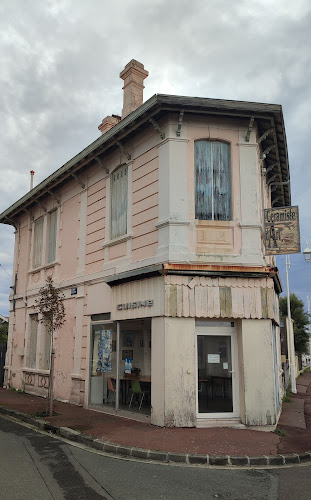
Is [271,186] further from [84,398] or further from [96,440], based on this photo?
[96,440]

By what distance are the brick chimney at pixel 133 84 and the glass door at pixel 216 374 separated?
8.14m

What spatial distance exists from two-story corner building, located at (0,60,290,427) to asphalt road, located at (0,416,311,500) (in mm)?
2593

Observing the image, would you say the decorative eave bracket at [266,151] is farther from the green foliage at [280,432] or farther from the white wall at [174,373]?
the green foliage at [280,432]

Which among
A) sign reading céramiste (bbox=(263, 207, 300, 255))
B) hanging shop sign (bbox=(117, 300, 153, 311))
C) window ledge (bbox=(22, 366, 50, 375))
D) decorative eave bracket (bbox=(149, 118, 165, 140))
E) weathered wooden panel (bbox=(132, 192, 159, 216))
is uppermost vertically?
decorative eave bracket (bbox=(149, 118, 165, 140))

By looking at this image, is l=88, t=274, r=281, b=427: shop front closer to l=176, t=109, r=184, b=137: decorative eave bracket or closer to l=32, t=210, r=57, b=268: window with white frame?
l=176, t=109, r=184, b=137: decorative eave bracket

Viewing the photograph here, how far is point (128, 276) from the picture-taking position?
10.8m

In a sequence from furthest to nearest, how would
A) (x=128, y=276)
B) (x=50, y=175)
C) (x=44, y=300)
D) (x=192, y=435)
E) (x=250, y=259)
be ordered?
1. (x=50, y=175)
2. (x=44, y=300)
3. (x=128, y=276)
4. (x=250, y=259)
5. (x=192, y=435)

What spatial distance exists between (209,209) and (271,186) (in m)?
4.83

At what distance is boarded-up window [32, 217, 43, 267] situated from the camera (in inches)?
658

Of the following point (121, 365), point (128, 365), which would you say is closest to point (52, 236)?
point (121, 365)

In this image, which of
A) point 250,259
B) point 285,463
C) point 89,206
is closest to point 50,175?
point 89,206

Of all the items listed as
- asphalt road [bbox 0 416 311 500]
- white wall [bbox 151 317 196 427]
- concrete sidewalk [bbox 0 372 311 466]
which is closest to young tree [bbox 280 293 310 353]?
concrete sidewalk [bbox 0 372 311 466]

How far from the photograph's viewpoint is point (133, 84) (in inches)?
565

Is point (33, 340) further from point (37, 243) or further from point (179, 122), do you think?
point (179, 122)
